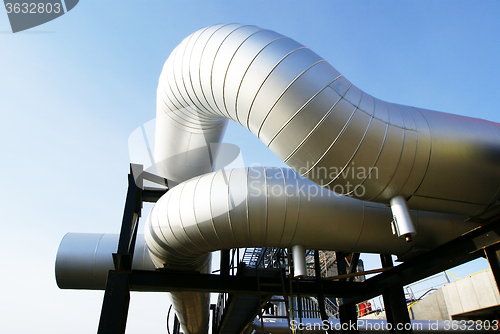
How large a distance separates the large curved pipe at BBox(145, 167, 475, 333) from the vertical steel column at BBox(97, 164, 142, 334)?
500 mm

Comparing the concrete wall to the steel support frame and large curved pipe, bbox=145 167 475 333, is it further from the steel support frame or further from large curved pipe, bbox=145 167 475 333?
the steel support frame

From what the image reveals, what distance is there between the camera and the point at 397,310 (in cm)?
555

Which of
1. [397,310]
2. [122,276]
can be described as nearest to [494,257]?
[397,310]

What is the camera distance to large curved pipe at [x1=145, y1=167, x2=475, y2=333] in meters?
4.49

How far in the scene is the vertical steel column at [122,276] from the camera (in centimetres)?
465

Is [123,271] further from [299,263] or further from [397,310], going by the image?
[397,310]

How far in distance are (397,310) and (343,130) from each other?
4159 mm

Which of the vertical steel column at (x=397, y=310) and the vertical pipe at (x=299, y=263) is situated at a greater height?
the vertical pipe at (x=299, y=263)

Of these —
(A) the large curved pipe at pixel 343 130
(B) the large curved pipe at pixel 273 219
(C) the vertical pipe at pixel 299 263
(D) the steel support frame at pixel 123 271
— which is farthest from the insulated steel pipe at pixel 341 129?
(D) the steel support frame at pixel 123 271

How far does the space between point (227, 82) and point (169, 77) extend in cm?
153

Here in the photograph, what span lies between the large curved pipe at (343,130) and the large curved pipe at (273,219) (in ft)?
3.72

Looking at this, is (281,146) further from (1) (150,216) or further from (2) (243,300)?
(2) (243,300)

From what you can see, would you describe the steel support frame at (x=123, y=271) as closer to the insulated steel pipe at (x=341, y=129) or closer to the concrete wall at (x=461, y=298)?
the insulated steel pipe at (x=341, y=129)

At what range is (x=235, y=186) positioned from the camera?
4582 mm
